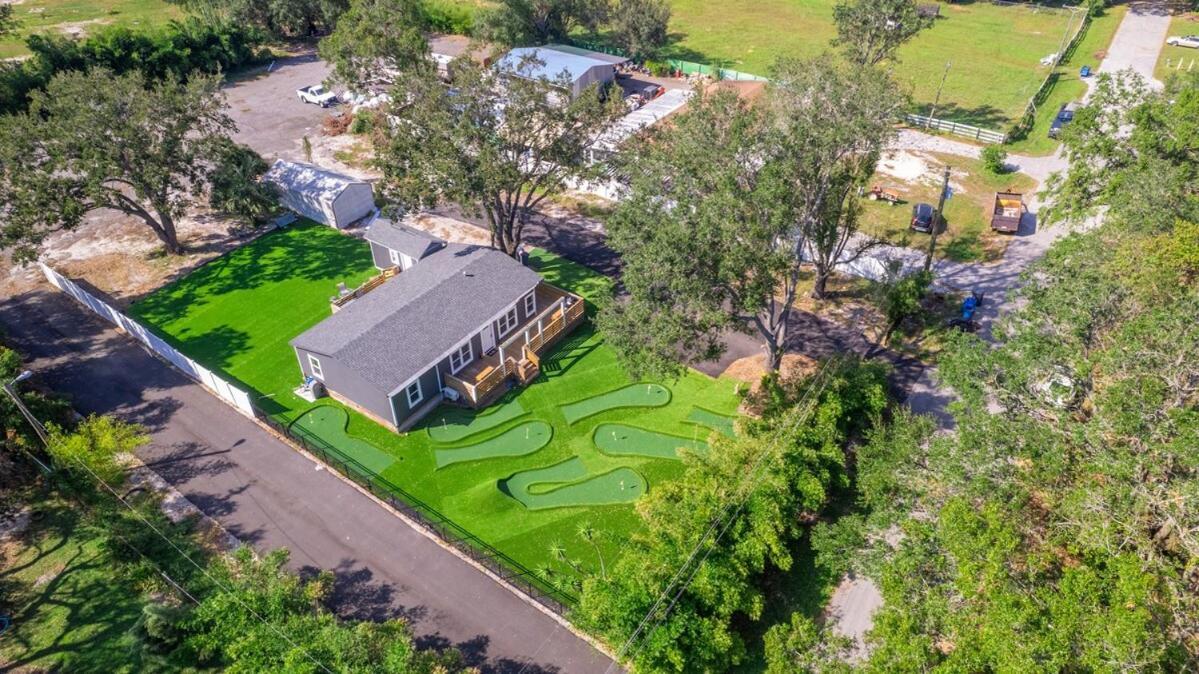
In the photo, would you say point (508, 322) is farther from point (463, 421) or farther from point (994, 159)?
point (994, 159)

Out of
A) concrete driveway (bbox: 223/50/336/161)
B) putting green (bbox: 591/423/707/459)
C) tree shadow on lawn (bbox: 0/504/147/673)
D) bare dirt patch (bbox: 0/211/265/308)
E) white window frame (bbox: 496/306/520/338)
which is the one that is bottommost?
tree shadow on lawn (bbox: 0/504/147/673)

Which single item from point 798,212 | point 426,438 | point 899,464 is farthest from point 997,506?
point 426,438

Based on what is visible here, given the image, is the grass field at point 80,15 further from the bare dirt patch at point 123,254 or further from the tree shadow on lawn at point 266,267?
the tree shadow on lawn at point 266,267

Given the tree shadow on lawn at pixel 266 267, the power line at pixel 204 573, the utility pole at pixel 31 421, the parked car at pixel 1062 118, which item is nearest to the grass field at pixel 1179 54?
the parked car at pixel 1062 118

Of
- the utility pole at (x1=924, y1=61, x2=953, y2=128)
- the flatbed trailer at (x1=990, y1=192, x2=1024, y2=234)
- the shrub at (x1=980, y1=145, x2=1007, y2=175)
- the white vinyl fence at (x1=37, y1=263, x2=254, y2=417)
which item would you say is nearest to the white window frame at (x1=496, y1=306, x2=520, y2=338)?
the white vinyl fence at (x1=37, y1=263, x2=254, y2=417)

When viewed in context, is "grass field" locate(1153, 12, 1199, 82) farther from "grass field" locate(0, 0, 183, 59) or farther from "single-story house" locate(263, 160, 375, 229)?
"grass field" locate(0, 0, 183, 59)

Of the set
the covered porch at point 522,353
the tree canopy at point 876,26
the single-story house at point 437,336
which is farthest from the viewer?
the tree canopy at point 876,26
